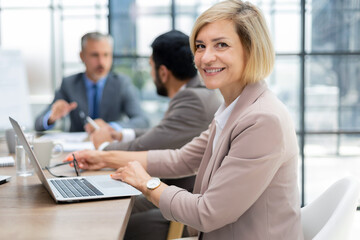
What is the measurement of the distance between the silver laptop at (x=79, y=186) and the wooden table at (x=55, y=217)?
0.08ft

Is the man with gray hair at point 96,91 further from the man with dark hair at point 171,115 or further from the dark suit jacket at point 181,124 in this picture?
the dark suit jacket at point 181,124

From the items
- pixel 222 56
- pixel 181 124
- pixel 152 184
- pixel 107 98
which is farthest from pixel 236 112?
pixel 107 98

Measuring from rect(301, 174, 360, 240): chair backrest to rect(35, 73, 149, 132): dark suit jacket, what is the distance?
83.6 inches

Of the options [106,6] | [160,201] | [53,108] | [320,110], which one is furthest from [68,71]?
[160,201]

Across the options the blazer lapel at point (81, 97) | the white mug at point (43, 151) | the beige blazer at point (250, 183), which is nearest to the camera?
the beige blazer at point (250, 183)

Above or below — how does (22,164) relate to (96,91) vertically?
below

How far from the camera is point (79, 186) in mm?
1486

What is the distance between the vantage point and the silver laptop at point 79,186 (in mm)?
1327

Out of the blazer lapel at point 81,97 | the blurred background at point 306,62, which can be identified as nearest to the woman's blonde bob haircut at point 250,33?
the blazer lapel at point 81,97

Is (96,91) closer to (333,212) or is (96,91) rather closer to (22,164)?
(22,164)

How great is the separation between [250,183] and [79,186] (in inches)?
24.0

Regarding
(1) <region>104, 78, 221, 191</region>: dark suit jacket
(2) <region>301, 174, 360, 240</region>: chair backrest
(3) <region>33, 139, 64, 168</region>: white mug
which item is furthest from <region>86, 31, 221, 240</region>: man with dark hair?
(2) <region>301, 174, 360, 240</region>: chair backrest

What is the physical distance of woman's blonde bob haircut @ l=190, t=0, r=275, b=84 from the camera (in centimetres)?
135

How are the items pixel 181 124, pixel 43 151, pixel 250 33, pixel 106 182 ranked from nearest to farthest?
pixel 250 33 → pixel 106 182 → pixel 43 151 → pixel 181 124
